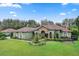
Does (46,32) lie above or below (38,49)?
above

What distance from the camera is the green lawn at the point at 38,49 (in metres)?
4.34

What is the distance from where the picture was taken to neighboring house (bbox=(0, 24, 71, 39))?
436 cm

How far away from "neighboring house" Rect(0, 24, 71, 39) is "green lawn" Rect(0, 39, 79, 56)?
0.20 ft

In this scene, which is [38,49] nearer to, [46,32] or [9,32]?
[46,32]

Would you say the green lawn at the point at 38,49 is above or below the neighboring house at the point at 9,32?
below

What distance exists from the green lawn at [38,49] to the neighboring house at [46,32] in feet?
0.20

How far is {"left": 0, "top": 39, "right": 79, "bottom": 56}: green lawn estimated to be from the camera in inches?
171

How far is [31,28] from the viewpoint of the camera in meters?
4.37

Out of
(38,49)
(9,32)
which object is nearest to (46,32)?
(38,49)

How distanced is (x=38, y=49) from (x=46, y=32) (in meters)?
0.16

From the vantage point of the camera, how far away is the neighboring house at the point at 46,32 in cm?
436

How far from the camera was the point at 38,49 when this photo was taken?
4.36 metres

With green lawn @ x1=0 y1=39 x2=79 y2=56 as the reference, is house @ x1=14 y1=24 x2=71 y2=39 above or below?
above

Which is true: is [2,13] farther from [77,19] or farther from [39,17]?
[77,19]
